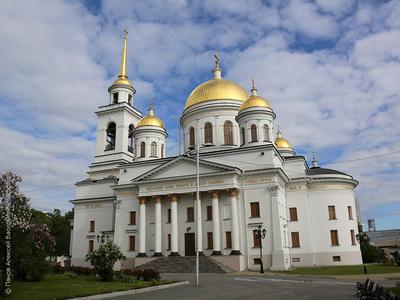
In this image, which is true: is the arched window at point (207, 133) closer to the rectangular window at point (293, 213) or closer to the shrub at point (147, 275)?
the rectangular window at point (293, 213)

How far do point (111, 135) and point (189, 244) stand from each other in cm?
2033

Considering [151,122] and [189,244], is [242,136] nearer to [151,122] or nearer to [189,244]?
[151,122]

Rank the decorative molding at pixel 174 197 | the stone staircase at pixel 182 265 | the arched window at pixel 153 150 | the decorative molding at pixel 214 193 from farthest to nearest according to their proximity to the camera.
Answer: the arched window at pixel 153 150 → the decorative molding at pixel 174 197 → the decorative molding at pixel 214 193 → the stone staircase at pixel 182 265

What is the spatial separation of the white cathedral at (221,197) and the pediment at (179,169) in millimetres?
103

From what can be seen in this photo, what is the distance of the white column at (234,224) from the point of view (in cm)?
3525

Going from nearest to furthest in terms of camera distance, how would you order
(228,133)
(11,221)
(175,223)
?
1. (11,221)
2. (175,223)
3. (228,133)

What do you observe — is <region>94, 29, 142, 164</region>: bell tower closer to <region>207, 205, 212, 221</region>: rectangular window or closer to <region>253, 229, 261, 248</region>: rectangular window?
<region>207, 205, 212, 221</region>: rectangular window

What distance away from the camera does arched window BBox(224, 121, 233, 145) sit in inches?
1777

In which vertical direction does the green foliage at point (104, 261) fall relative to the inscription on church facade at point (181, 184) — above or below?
below

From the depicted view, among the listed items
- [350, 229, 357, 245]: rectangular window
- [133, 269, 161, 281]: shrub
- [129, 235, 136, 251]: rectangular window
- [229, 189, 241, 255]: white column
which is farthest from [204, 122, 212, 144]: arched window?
[133, 269, 161, 281]: shrub

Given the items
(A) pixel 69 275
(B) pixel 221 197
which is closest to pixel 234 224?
(B) pixel 221 197

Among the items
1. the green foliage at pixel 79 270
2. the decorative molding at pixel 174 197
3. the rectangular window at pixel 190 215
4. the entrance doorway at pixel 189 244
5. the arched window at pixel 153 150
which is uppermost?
the arched window at pixel 153 150

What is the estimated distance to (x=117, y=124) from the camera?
50.2 m

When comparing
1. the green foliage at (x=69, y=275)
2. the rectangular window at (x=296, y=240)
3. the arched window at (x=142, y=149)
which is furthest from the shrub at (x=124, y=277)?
the arched window at (x=142, y=149)
